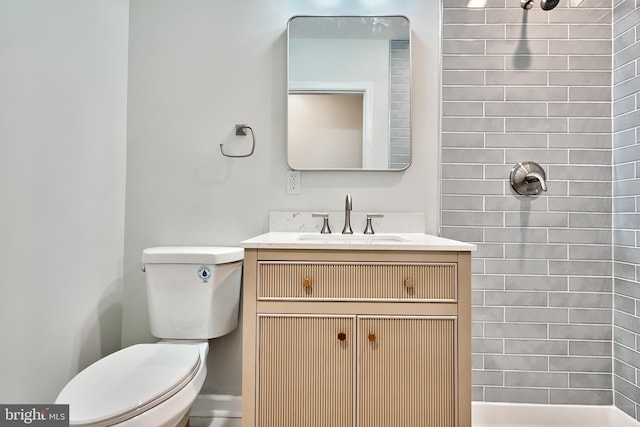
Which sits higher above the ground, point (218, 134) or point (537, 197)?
point (218, 134)

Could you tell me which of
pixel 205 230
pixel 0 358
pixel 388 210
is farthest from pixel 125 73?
pixel 388 210

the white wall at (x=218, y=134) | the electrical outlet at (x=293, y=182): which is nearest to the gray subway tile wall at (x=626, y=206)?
the white wall at (x=218, y=134)

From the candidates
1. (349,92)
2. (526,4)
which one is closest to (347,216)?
(349,92)

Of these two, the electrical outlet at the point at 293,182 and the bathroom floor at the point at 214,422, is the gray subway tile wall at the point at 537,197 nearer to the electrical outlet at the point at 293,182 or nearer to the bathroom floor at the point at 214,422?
the electrical outlet at the point at 293,182

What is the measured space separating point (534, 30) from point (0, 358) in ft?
8.31

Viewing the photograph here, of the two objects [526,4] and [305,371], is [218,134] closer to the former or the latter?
[305,371]

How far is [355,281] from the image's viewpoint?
4.35 feet

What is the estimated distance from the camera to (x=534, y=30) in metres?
1.82

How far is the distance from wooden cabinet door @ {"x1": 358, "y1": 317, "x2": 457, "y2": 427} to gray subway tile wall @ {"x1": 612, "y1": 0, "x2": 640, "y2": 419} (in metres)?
0.99

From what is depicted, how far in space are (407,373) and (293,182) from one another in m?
1.02

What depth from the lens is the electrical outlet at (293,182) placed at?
74.1 inches

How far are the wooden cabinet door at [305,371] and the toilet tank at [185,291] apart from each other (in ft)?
1.38

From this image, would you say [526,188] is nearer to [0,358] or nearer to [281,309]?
[281,309]

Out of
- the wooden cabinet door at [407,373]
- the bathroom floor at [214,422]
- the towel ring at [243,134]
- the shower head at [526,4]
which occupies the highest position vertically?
the shower head at [526,4]
